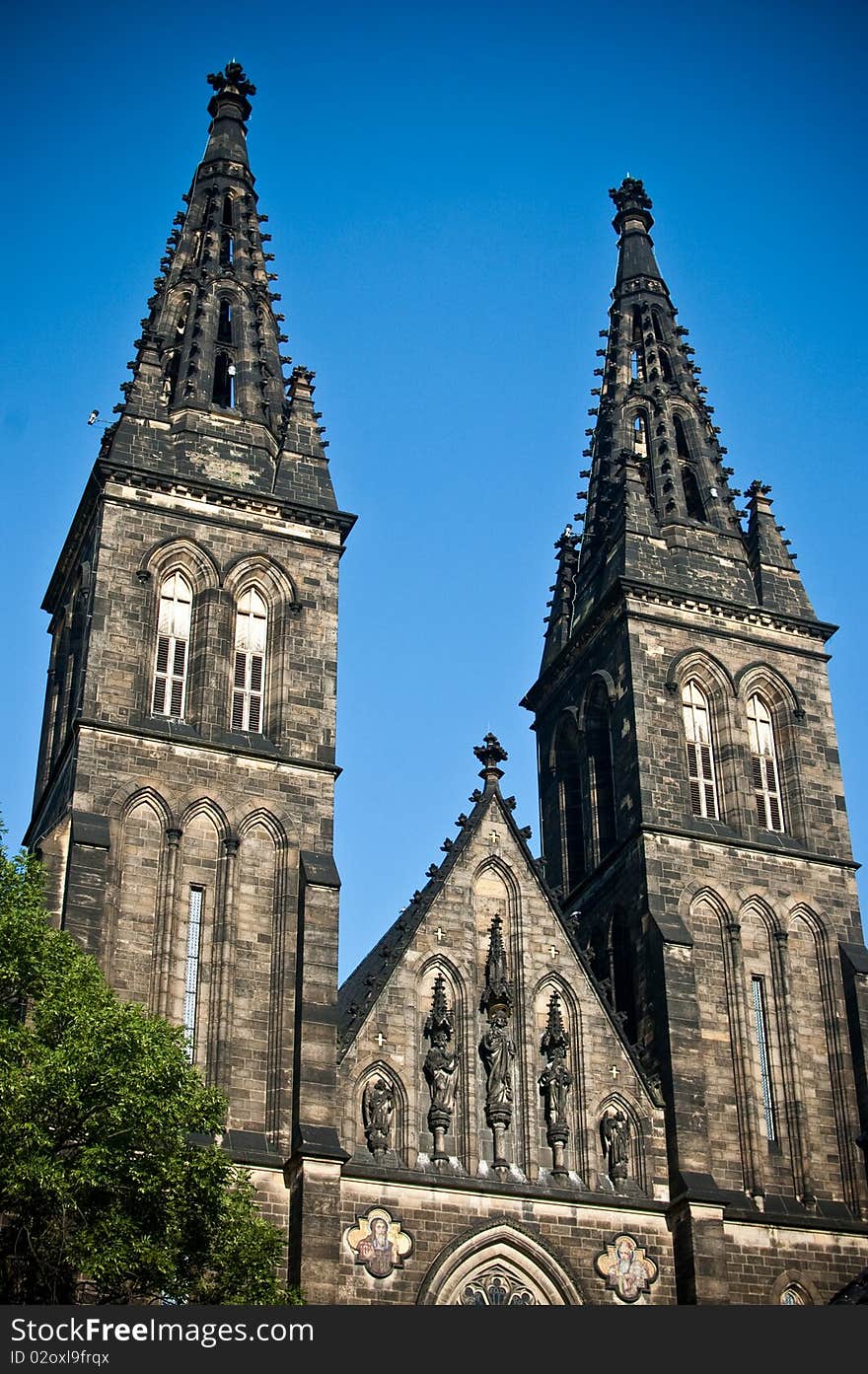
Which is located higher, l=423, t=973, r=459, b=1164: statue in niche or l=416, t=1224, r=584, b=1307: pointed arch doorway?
l=423, t=973, r=459, b=1164: statue in niche

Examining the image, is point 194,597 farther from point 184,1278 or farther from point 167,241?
point 184,1278

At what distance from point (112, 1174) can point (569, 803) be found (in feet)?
63.3

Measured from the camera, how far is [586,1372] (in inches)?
792

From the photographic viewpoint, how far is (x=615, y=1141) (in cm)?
3569

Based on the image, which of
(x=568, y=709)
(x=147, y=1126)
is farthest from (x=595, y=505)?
(x=147, y=1126)

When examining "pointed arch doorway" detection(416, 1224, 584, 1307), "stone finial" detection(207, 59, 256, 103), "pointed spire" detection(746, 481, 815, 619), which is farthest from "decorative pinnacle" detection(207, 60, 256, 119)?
"pointed arch doorway" detection(416, 1224, 584, 1307)

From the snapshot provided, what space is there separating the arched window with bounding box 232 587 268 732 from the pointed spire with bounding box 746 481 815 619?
38.2 ft

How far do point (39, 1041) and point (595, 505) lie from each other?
24.0 m

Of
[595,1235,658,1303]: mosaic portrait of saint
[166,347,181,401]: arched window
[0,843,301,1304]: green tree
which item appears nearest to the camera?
[0,843,301,1304]: green tree

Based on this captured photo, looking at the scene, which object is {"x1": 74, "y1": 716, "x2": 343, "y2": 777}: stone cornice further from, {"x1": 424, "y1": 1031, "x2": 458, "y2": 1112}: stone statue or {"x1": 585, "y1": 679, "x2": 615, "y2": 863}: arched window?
{"x1": 585, "y1": 679, "x2": 615, "y2": 863}: arched window

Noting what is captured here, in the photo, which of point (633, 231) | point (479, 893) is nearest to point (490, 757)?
point (479, 893)

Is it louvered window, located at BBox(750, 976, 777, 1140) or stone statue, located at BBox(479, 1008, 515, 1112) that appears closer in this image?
stone statue, located at BBox(479, 1008, 515, 1112)

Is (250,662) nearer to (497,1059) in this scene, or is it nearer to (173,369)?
(173,369)

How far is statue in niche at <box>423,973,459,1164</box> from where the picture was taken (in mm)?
34438
